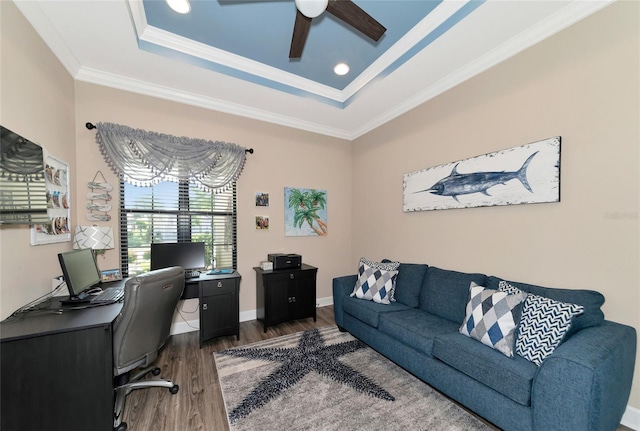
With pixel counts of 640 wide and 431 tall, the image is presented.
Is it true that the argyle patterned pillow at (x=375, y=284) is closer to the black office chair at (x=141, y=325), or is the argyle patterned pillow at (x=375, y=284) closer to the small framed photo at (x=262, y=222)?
A: the small framed photo at (x=262, y=222)

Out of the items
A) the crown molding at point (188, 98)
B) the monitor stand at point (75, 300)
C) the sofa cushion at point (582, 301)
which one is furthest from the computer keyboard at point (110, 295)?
the sofa cushion at point (582, 301)

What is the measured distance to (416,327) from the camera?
223 cm

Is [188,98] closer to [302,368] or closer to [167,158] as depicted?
[167,158]

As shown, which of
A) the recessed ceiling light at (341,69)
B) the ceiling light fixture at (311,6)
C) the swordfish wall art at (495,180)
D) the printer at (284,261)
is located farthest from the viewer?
the printer at (284,261)

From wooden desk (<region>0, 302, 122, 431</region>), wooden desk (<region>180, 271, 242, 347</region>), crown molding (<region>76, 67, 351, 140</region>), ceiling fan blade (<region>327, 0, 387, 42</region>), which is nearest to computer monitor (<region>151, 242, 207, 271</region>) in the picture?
wooden desk (<region>180, 271, 242, 347</region>)

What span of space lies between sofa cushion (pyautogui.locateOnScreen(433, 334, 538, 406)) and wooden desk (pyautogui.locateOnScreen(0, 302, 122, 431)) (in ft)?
7.62

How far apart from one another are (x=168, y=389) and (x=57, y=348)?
37.0 inches

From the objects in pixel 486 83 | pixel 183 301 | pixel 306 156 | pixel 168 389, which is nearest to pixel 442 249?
pixel 486 83

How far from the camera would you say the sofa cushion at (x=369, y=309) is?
8.47ft

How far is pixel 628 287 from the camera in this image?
1.67 meters

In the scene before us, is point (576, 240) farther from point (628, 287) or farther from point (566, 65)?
point (566, 65)

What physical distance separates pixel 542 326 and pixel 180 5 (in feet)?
11.7

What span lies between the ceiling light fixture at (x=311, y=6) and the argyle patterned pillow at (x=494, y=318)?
7.96 ft

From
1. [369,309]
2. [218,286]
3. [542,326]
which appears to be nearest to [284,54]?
[218,286]
